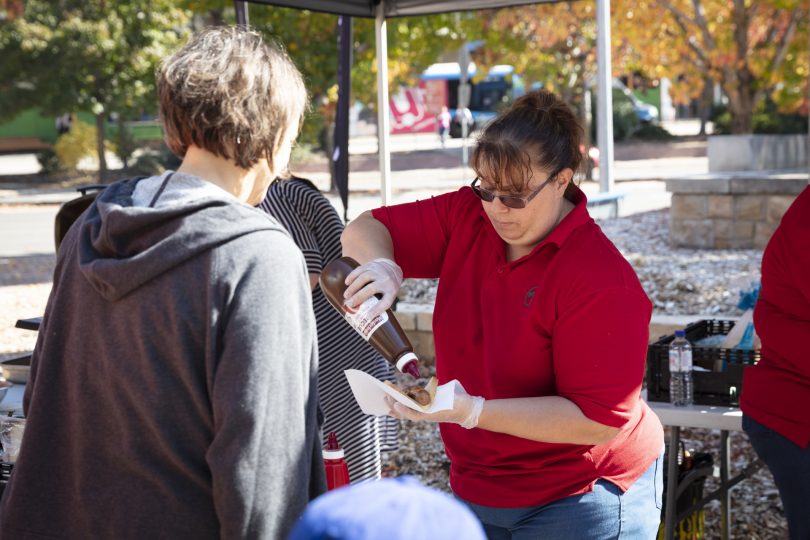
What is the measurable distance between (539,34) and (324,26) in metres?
8.11

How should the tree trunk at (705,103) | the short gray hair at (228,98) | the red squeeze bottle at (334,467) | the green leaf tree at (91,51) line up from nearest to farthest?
1. the short gray hair at (228,98)
2. the red squeeze bottle at (334,467)
3. the green leaf tree at (91,51)
4. the tree trunk at (705,103)

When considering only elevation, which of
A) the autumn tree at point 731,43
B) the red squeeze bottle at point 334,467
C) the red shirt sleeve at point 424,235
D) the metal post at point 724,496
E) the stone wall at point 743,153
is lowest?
the metal post at point 724,496

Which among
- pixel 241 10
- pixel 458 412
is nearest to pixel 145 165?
pixel 241 10

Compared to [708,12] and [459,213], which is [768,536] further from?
[708,12]

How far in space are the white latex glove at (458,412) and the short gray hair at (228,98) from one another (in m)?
0.65

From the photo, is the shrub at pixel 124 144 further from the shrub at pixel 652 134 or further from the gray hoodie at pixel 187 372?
the gray hoodie at pixel 187 372

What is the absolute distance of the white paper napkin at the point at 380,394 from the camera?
208cm

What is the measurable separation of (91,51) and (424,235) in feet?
70.9

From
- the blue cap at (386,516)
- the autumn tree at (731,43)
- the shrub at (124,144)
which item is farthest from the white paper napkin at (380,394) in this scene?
the shrub at (124,144)

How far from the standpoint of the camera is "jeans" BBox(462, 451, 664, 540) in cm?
234

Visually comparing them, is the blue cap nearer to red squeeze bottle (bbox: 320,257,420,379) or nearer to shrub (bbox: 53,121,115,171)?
red squeeze bottle (bbox: 320,257,420,379)

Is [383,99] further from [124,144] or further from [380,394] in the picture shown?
[124,144]

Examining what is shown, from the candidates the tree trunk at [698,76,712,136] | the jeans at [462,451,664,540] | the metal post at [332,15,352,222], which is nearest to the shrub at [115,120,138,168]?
the tree trunk at [698,76,712,136]

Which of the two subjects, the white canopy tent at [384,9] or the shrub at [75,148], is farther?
the shrub at [75,148]
